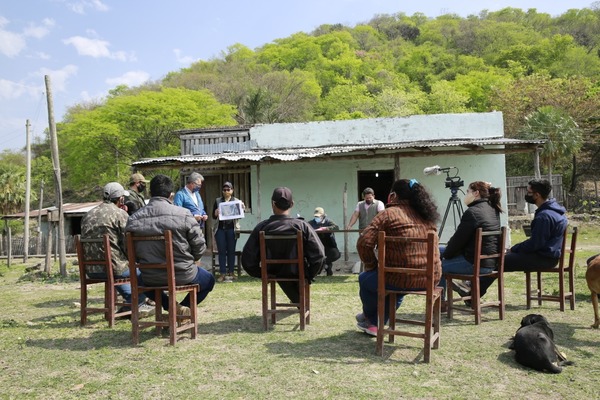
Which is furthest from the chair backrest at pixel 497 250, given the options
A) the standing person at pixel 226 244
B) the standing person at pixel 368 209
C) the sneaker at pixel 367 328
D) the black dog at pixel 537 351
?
the standing person at pixel 226 244

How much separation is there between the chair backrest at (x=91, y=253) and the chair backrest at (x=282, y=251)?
164 centimetres

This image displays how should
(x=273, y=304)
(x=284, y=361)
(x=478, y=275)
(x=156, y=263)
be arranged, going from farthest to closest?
(x=273, y=304) → (x=478, y=275) → (x=156, y=263) → (x=284, y=361)

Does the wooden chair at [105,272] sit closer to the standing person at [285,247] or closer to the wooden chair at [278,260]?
the standing person at [285,247]

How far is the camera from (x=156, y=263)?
14.9ft

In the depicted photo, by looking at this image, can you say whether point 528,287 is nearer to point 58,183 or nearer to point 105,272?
point 105,272

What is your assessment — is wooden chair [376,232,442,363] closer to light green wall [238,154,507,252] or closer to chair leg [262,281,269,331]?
chair leg [262,281,269,331]

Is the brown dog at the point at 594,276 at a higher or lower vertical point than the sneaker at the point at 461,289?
higher

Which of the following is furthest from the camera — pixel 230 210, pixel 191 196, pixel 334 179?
pixel 334 179

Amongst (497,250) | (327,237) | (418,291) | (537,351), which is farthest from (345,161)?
(537,351)

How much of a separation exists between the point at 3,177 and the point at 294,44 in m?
44.2

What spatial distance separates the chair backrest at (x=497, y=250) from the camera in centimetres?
502

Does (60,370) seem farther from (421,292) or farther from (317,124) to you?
(317,124)

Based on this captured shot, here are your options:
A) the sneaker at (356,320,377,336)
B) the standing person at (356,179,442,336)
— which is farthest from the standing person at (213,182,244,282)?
the standing person at (356,179,442,336)

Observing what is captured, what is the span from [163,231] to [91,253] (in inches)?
54.7
